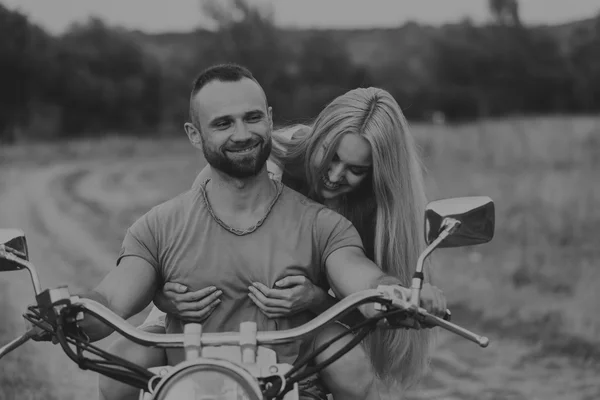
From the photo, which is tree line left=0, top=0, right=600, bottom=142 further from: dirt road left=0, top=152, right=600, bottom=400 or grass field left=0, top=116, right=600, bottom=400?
dirt road left=0, top=152, right=600, bottom=400

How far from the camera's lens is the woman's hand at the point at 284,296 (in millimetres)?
3055

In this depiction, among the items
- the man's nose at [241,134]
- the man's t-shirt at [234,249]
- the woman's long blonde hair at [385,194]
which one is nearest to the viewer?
the man's nose at [241,134]


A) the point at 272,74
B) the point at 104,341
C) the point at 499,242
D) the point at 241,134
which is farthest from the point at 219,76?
the point at 272,74

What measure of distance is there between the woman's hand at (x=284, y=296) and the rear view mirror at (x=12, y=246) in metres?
0.67

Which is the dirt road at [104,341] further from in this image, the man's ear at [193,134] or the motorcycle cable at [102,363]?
the motorcycle cable at [102,363]

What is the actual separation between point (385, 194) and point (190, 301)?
1.29 meters

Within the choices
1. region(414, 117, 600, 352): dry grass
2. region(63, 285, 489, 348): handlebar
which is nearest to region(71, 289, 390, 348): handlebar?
region(63, 285, 489, 348): handlebar

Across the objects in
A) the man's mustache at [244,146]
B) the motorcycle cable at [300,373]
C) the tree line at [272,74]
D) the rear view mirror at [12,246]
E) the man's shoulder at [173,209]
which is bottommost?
the motorcycle cable at [300,373]

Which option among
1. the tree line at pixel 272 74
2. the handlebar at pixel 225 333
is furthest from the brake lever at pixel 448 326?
the tree line at pixel 272 74

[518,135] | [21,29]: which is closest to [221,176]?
[518,135]

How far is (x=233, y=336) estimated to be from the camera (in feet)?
8.16

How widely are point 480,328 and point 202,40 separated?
38.0 m

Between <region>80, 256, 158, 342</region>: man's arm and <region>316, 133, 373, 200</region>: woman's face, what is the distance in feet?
4.16

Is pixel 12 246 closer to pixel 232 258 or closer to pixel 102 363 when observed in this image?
pixel 102 363
